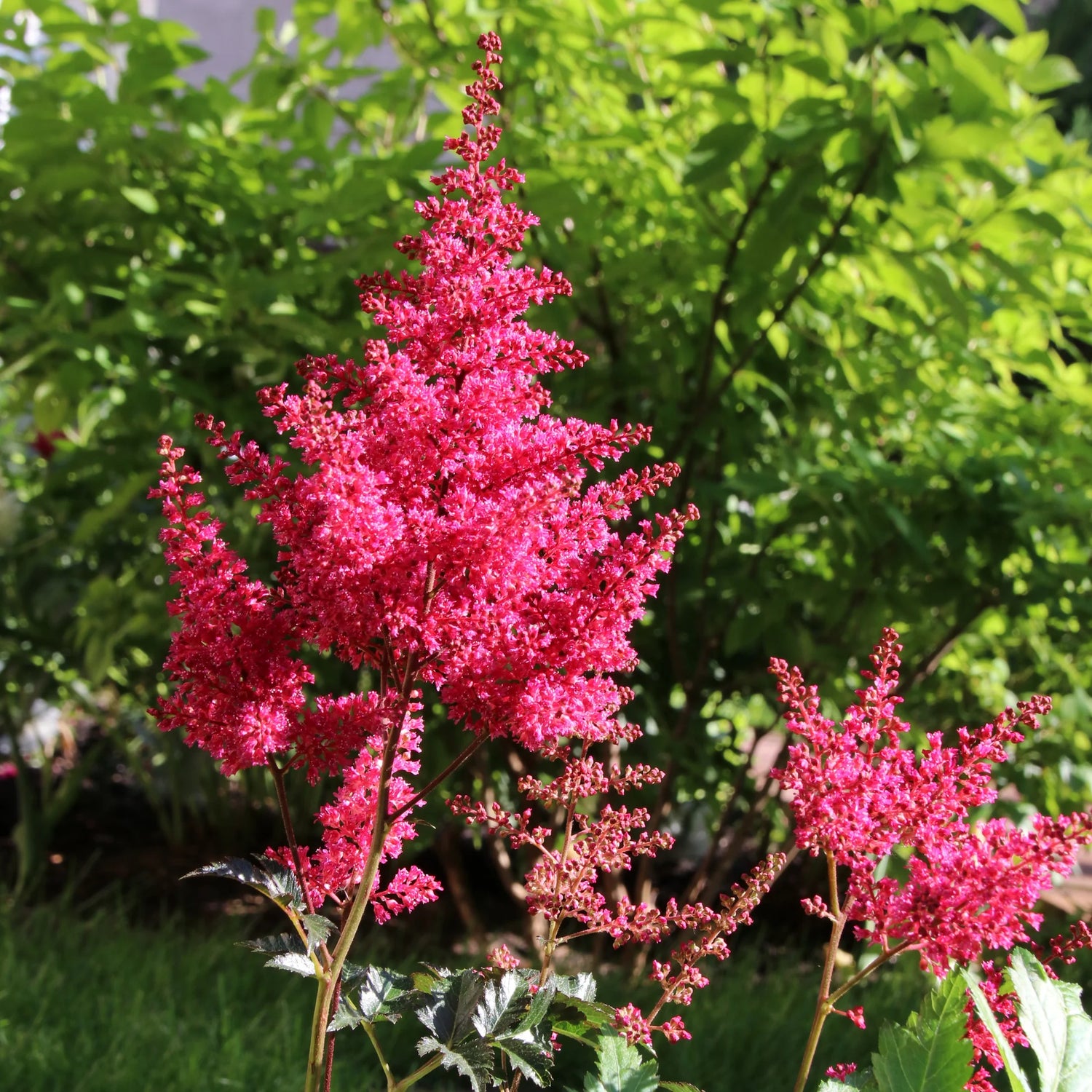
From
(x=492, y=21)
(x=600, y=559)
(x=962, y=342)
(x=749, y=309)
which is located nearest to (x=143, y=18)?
(x=492, y=21)

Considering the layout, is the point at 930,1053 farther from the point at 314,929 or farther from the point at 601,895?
the point at 314,929

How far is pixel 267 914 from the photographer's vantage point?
3.63m

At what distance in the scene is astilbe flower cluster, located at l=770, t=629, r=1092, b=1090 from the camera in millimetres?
869

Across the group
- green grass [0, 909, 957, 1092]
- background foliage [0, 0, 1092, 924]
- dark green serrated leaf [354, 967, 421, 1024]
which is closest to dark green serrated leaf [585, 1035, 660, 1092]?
dark green serrated leaf [354, 967, 421, 1024]

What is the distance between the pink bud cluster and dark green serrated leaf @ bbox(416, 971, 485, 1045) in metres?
0.31

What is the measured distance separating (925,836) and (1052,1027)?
210 mm

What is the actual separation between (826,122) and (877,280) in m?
0.58

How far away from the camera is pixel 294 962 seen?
3.05 feet

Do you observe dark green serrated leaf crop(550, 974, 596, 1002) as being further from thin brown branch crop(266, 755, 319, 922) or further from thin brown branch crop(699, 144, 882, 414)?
thin brown branch crop(699, 144, 882, 414)

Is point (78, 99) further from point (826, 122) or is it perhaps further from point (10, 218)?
point (826, 122)

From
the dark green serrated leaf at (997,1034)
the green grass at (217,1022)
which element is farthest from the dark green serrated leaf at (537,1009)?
the green grass at (217,1022)

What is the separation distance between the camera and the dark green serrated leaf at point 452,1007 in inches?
37.4

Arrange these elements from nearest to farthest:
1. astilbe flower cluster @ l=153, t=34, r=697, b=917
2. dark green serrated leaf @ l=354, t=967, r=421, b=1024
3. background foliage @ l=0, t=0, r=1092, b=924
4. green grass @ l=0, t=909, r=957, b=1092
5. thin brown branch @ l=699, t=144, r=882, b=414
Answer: astilbe flower cluster @ l=153, t=34, r=697, b=917 < dark green serrated leaf @ l=354, t=967, r=421, b=1024 < thin brown branch @ l=699, t=144, r=882, b=414 < background foliage @ l=0, t=0, r=1092, b=924 < green grass @ l=0, t=909, r=957, b=1092

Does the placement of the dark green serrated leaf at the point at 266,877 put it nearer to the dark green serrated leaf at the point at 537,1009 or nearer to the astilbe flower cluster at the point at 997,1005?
the dark green serrated leaf at the point at 537,1009
